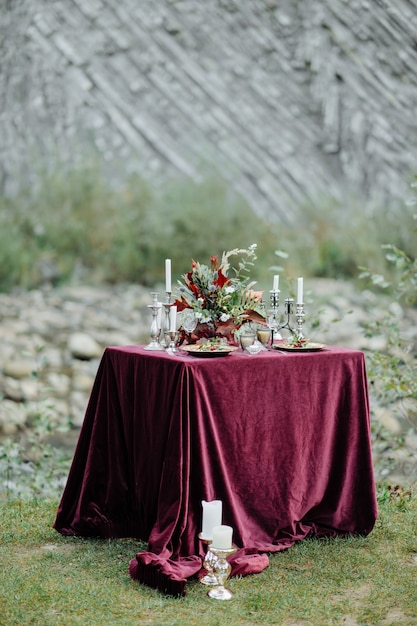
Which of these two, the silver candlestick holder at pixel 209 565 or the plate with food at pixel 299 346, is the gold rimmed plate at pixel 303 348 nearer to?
the plate with food at pixel 299 346

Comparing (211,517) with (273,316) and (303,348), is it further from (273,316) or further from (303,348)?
(273,316)

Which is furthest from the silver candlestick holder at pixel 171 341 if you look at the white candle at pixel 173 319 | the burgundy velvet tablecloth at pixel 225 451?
the burgundy velvet tablecloth at pixel 225 451

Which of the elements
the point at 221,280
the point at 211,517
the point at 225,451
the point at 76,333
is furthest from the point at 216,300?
the point at 76,333

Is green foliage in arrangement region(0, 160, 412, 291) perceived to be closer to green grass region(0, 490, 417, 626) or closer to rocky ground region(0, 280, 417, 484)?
rocky ground region(0, 280, 417, 484)

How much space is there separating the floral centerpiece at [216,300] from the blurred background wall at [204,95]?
17.2 feet

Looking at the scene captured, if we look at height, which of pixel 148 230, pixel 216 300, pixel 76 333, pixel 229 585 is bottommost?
pixel 229 585

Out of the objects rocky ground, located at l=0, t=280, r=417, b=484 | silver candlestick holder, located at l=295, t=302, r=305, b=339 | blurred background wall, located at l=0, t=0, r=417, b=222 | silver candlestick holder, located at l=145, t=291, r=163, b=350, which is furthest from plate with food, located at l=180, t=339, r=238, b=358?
blurred background wall, located at l=0, t=0, r=417, b=222

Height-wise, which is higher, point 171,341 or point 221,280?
point 221,280

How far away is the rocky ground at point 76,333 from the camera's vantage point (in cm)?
687

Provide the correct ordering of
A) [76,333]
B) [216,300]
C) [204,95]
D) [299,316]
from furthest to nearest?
[204,95] → [76,333] → [299,316] → [216,300]

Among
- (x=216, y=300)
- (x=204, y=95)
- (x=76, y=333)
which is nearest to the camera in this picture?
(x=216, y=300)

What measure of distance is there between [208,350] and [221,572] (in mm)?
800

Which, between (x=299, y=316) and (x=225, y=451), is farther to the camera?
(x=299, y=316)

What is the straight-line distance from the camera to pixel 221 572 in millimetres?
2988
